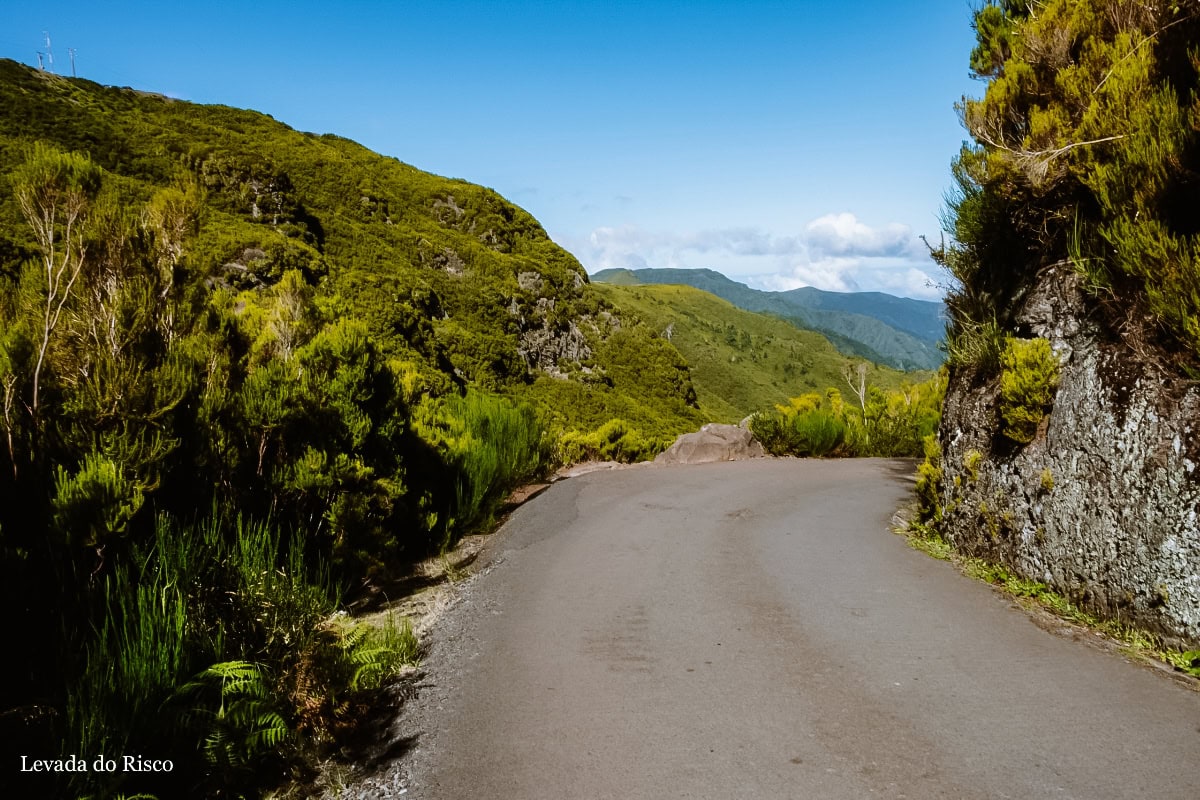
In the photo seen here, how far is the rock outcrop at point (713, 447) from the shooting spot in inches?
559

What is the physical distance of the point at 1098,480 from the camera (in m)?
4.70

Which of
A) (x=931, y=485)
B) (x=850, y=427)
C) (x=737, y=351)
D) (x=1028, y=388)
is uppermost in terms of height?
(x=737, y=351)

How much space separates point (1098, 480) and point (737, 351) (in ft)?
399

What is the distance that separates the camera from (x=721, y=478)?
11469 millimetres

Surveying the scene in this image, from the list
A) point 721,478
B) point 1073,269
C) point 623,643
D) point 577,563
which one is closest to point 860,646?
point 623,643

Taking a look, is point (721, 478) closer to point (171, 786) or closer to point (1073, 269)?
point (1073, 269)

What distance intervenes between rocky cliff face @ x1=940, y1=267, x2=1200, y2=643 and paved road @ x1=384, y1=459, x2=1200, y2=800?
0.52 metres

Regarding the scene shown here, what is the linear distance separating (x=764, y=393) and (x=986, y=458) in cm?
9618

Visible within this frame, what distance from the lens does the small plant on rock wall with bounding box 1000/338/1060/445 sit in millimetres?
5586

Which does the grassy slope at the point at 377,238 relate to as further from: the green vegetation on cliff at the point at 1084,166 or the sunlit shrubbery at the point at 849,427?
the sunlit shrubbery at the point at 849,427

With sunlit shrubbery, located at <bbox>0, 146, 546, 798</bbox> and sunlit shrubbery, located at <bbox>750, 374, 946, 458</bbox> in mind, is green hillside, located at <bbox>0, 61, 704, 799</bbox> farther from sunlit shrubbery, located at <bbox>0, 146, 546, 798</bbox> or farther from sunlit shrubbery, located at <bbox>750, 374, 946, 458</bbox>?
sunlit shrubbery, located at <bbox>750, 374, 946, 458</bbox>

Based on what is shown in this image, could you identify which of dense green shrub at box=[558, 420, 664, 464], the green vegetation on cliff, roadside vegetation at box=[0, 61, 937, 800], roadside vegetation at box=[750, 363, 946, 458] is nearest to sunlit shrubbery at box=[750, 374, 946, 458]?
roadside vegetation at box=[750, 363, 946, 458]

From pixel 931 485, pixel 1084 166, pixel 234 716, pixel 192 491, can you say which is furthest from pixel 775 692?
pixel 1084 166

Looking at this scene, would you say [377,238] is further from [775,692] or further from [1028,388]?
[775,692]
